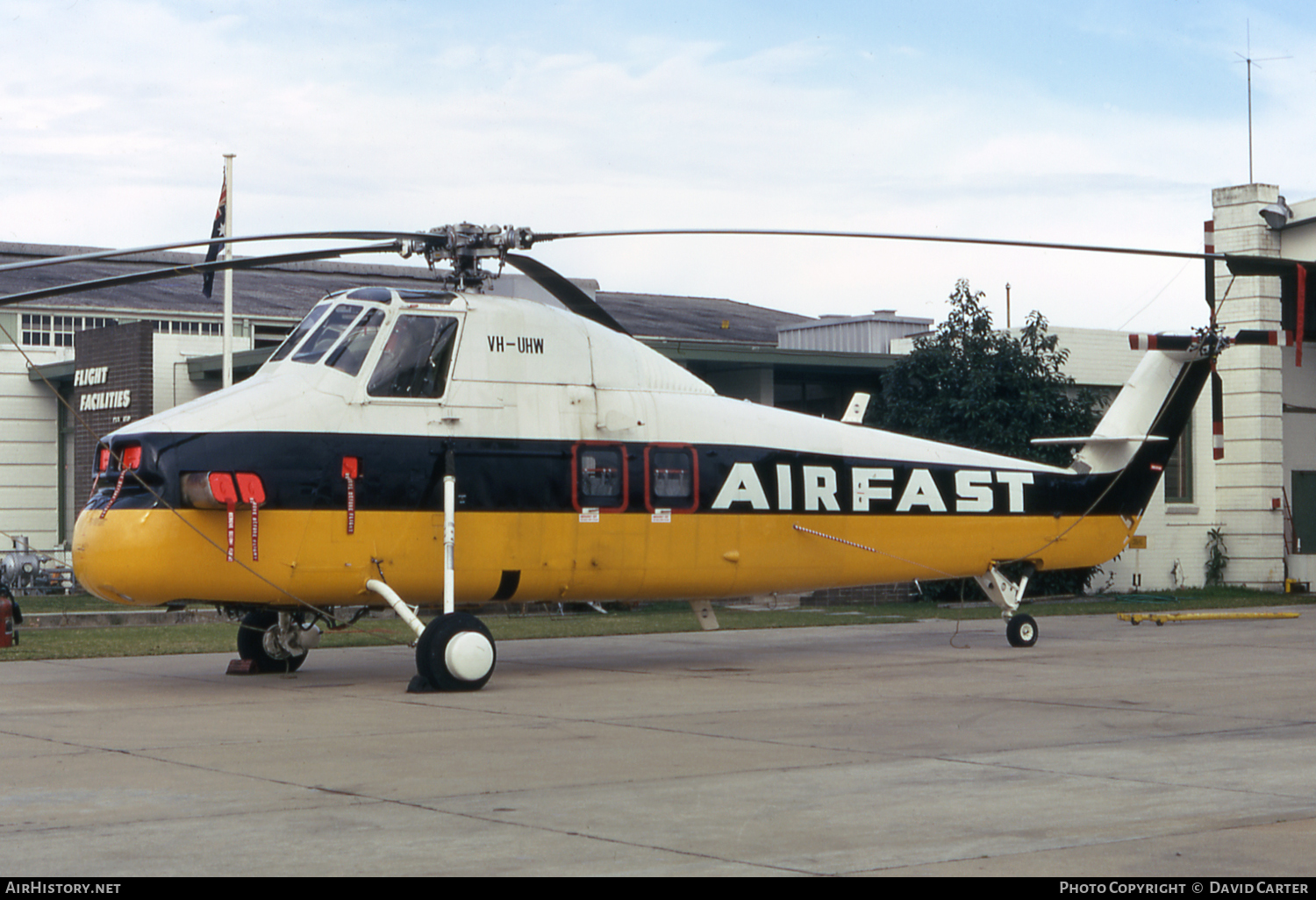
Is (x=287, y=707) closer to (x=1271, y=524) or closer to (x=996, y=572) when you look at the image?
(x=996, y=572)

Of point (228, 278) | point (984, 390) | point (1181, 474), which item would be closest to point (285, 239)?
point (228, 278)

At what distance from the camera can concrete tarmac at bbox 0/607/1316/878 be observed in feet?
22.7

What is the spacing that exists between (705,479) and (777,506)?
3.57 ft

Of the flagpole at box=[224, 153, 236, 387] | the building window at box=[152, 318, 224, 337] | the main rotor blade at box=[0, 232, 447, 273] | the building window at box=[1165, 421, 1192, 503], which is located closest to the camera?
the main rotor blade at box=[0, 232, 447, 273]

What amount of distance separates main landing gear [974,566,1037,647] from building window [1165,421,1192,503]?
1585cm

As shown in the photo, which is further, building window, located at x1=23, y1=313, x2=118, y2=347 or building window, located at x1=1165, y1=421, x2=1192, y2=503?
building window, located at x1=23, y1=313, x2=118, y2=347

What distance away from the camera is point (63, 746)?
35.6ft

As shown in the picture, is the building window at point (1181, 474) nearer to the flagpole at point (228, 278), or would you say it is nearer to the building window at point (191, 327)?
the flagpole at point (228, 278)

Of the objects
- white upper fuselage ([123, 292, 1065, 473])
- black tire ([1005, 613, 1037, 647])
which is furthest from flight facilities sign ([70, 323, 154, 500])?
black tire ([1005, 613, 1037, 647])

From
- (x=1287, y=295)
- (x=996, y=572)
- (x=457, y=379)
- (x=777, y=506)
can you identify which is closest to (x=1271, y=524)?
(x=1287, y=295)

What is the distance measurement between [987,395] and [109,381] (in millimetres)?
19928

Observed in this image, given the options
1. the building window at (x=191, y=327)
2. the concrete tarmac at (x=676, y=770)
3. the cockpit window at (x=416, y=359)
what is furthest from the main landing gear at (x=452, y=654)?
the building window at (x=191, y=327)

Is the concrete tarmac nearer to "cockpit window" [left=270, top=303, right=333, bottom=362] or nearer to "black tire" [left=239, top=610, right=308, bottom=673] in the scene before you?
"black tire" [left=239, top=610, right=308, bottom=673]

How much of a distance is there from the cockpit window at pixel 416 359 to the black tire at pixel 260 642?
3170 mm
